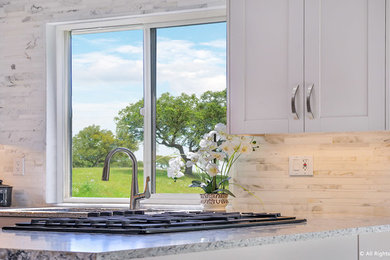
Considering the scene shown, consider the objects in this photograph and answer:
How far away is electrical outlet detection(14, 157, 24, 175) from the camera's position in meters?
3.96

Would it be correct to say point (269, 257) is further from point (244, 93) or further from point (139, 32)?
point (139, 32)

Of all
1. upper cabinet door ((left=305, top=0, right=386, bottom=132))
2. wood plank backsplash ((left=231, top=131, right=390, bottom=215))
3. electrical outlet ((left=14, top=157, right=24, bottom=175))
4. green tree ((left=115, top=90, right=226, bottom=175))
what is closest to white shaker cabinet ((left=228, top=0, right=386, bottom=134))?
upper cabinet door ((left=305, top=0, right=386, bottom=132))

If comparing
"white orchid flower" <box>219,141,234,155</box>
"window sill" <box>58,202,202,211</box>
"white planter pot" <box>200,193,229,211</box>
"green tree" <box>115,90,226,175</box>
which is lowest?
"window sill" <box>58,202,202,211</box>

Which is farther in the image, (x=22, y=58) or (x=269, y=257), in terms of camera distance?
(x=22, y=58)

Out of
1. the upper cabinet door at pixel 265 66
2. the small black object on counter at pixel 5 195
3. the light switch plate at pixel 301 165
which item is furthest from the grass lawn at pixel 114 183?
the upper cabinet door at pixel 265 66

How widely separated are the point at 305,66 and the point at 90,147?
1.65 metres

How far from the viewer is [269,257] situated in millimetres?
1724

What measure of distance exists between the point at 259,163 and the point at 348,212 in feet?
1.72

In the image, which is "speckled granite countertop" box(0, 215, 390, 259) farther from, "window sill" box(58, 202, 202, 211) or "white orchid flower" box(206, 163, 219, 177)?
"window sill" box(58, 202, 202, 211)

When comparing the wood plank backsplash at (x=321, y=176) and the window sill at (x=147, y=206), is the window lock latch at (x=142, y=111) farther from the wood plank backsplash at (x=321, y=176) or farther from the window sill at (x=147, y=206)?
the wood plank backsplash at (x=321, y=176)

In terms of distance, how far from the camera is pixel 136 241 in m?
1.50

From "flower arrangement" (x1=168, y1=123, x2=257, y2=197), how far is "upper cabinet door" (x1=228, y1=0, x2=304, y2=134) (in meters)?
0.18

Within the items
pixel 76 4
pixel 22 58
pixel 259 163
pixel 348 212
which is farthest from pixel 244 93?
pixel 22 58

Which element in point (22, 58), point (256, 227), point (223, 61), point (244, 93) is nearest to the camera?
point (256, 227)
